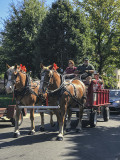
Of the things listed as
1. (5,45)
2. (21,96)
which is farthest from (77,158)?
(5,45)

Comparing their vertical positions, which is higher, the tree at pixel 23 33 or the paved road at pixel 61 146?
the tree at pixel 23 33

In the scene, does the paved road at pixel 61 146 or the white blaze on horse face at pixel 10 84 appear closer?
the paved road at pixel 61 146

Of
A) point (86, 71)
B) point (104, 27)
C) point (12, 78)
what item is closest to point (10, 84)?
point (12, 78)

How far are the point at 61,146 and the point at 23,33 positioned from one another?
23.0m

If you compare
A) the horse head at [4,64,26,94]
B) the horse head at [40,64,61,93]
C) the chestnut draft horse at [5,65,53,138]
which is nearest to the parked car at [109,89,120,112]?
the chestnut draft horse at [5,65,53,138]

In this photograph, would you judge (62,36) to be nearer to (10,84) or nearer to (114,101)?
(114,101)

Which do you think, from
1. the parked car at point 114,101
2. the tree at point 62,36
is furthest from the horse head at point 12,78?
the tree at point 62,36

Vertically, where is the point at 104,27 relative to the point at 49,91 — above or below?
above

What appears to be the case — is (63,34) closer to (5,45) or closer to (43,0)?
(5,45)

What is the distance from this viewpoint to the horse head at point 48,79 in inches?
293

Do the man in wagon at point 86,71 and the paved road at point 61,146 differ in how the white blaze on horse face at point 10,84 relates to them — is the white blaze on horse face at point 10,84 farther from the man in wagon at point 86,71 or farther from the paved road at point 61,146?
the man in wagon at point 86,71

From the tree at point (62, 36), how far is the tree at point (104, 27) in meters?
5.21

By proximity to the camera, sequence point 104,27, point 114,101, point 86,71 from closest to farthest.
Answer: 1. point 86,71
2. point 114,101
3. point 104,27

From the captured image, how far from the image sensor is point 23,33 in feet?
93.1
